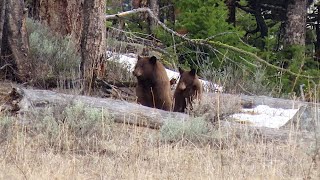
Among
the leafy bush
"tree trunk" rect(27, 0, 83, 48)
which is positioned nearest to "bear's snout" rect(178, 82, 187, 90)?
the leafy bush

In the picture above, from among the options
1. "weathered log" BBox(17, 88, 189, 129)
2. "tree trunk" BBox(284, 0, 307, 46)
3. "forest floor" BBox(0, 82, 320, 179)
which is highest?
"tree trunk" BBox(284, 0, 307, 46)

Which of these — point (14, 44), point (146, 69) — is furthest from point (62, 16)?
point (146, 69)

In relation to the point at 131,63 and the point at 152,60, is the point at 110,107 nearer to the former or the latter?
the point at 152,60

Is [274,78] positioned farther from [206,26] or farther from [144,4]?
[144,4]

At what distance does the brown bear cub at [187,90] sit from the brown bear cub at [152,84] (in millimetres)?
196

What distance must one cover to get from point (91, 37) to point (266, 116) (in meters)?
3.16

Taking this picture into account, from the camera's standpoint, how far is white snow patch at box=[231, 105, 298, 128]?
10391 mm

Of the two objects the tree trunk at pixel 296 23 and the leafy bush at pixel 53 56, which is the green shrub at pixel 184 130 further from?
the tree trunk at pixel 296 23

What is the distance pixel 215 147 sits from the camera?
814 centimetres

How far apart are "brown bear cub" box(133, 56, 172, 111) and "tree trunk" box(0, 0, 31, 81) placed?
2059mm

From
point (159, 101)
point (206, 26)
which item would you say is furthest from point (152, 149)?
point (206, 26)

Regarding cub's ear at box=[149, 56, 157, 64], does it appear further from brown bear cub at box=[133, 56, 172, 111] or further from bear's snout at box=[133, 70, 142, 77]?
bear's snout at box=[133, 70, 142, 77]

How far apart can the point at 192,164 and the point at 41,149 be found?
1.75 meters

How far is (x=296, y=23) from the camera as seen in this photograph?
20891 millimetres
